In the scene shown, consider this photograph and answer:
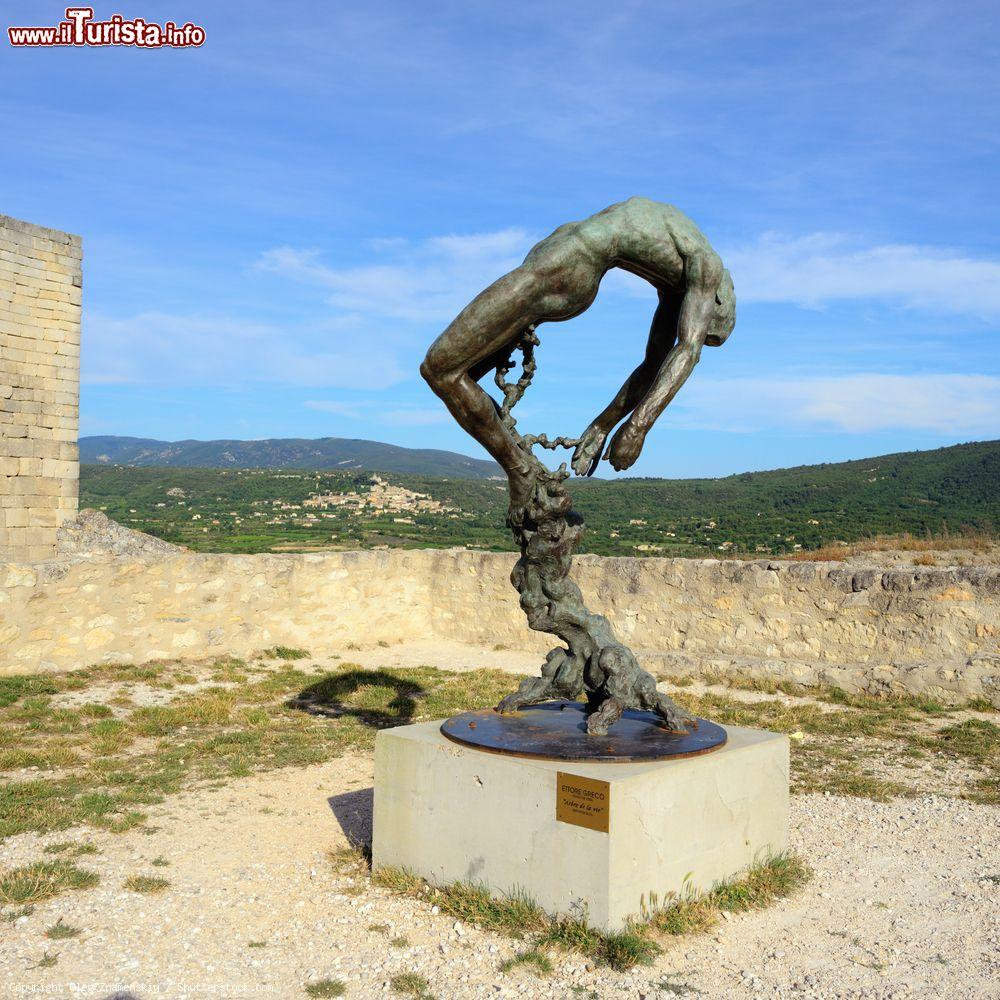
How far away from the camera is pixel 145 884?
3.75 metres

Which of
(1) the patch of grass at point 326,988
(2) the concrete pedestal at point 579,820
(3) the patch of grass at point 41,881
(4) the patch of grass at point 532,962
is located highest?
(2) the concrete pedestal at point 579,820

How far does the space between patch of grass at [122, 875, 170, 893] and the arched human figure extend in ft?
7.15

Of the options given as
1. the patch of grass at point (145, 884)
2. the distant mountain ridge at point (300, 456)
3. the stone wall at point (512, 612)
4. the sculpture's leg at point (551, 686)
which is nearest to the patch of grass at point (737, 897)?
the sculpture's leg at point (551, 686)

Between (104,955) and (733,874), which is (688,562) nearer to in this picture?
(733,874)

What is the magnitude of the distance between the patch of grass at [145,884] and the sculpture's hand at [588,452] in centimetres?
244

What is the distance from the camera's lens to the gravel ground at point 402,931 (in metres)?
2.97

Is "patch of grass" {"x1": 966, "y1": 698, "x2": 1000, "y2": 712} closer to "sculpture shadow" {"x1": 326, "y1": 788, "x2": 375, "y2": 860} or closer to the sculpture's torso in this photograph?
"sculpture shadow" {"x1": 326, "y1": 788, "x2": 375, "y2": 860}

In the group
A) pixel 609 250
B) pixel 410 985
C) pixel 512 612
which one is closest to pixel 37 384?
pixel 512 612

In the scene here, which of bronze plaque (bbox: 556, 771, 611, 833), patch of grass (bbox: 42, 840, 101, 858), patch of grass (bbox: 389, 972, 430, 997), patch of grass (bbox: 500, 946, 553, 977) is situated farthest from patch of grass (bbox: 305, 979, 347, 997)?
patch of grass (bbox: 42, 840, 101, 858)

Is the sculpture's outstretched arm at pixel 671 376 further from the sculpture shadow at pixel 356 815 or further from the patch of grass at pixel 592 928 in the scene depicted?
the sculpture shadow at pixel 356 815

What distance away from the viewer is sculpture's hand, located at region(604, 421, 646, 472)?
12.5 feet

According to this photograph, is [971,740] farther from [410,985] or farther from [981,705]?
[410,985]

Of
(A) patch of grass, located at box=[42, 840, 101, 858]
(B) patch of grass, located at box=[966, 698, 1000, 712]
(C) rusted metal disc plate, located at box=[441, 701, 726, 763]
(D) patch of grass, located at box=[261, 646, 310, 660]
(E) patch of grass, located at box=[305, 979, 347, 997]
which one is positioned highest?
(C) rusted metal disc plate, located at box=[441, 701, 726, 763]

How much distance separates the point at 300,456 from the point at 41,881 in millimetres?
118074
